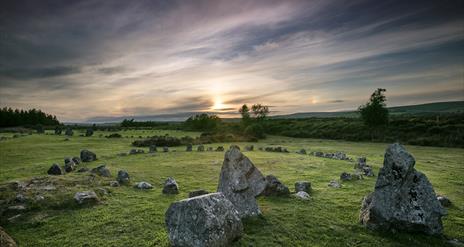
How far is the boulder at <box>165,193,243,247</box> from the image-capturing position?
6.63 m

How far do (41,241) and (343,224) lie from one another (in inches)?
369

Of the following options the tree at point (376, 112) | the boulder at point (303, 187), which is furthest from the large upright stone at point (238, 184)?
the tree at point (376, 112)

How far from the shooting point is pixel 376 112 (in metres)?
57.7

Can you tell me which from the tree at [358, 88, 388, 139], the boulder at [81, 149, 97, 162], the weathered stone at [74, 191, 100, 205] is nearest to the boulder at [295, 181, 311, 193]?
the weathered stone at [74, 191, 100, 205]

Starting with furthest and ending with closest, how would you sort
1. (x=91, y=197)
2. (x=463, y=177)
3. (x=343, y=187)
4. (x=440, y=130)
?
(x=440, y=130)
(x=463, y=177)
(x=343, y=187)
(x=91, y=197)

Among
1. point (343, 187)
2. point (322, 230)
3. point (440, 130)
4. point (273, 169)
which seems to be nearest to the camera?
point (322, 230)

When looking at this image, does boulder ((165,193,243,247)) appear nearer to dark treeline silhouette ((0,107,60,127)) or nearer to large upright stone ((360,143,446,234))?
large upright stone ((360,143,446,234))

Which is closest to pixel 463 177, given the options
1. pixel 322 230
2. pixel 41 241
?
pixel 322 230

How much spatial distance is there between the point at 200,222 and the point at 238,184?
3.05 m

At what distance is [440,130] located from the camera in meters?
47.4

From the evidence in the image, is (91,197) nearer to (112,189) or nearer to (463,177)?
(112,189)

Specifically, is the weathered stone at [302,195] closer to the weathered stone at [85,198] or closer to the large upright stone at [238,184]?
the large upright stone at [238,184]

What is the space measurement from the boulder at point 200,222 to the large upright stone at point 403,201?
4.78 meters

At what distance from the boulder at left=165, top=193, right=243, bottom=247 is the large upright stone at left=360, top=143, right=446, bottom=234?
478cm
